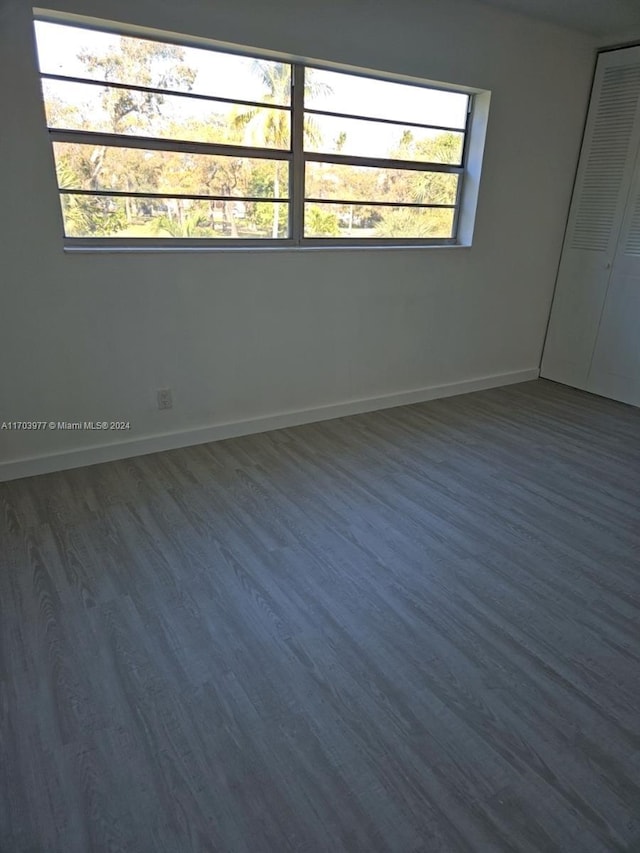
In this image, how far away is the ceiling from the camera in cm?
323

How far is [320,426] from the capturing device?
11.9 ft

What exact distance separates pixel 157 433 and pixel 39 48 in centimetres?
192

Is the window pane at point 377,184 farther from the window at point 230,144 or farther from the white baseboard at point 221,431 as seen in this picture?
the white baseboard at point 221,431

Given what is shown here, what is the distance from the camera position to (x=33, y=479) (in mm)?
2807

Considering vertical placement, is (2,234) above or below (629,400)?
above

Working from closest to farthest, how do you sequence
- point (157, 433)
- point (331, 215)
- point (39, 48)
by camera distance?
point (39, 48) < point (157, 433) < point (331, 215)

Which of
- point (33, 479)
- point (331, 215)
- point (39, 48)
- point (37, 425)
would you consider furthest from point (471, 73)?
point (33, 479)

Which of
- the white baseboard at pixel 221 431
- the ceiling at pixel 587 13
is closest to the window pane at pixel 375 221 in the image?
the white baseboard at pixel 221 431

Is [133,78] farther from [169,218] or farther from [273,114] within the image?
[273,114]

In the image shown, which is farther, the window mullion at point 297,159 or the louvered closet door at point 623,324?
the louvered closet door at point 623,324

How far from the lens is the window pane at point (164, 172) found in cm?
259

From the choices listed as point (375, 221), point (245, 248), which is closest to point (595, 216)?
point (375, 221)

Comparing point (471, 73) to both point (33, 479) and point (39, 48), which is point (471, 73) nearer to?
point (39, 48)

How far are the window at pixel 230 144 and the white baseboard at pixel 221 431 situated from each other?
1093mm
